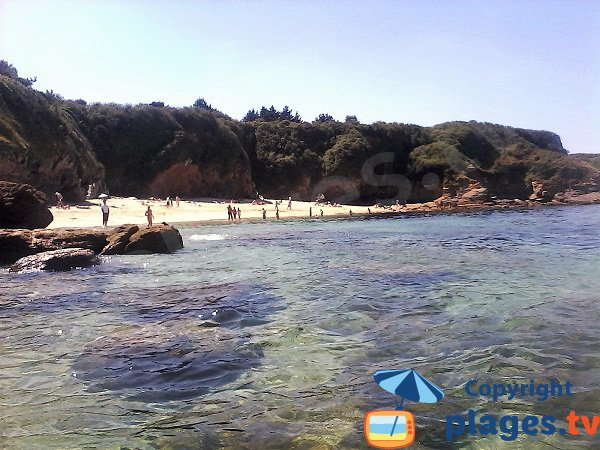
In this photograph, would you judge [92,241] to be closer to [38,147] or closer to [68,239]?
[68,239]

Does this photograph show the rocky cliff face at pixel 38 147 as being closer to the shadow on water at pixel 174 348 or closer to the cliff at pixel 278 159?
the cliff at pixel 278 159

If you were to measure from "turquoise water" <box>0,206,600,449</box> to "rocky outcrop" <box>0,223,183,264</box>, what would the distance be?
2.62 m

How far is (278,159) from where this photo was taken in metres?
65.0

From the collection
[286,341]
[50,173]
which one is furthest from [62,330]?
[50,173]

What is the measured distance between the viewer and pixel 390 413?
429 cm

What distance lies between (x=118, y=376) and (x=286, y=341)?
2.17 m

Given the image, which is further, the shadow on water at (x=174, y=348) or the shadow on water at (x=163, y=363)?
the shadow on water at (x=174, y=348)

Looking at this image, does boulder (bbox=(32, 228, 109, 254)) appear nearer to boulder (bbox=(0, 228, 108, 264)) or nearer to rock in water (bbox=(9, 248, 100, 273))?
boulder (bbox=(0, 228, 108, 264))

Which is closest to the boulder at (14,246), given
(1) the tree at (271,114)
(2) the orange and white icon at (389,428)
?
(2) the orange and white icon at (389,428)

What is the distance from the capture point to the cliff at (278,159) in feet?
172

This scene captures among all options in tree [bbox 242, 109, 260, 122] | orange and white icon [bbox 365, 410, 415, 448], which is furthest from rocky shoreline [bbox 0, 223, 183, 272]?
tree [bbox 242, 109, 260, 122]

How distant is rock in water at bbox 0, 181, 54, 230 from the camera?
1825 centimetres

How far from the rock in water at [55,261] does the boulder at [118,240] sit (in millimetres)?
2422

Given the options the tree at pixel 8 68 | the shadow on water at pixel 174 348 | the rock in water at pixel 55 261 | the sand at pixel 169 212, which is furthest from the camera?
the tree at pixel 8 68
